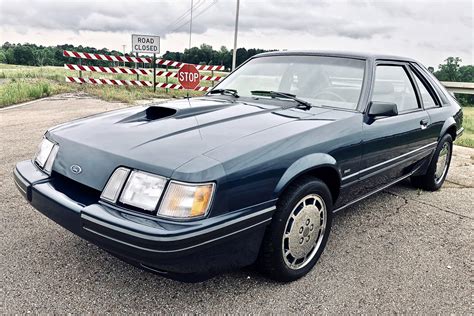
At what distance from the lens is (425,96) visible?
3.95 meters

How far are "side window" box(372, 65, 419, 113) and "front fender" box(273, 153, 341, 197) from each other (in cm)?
95

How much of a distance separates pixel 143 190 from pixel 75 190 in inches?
21.1

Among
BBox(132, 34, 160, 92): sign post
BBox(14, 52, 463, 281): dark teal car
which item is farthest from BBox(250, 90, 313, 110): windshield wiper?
BBox(132, 34, 160, 92): sign post

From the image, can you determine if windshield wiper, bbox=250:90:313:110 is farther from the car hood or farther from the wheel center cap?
the wheel center cap

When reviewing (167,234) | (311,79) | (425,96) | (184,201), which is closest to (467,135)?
(425,96)

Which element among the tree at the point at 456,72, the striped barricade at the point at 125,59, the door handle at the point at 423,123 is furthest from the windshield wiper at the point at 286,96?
the tree at the point at 456,72

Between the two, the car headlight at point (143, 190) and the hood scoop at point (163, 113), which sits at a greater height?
the hood scoop at point (163, 113)

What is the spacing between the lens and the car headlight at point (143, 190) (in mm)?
1881

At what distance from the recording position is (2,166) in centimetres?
442

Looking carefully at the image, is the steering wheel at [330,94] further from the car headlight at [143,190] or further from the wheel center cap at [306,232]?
the car headlight at [143,190]

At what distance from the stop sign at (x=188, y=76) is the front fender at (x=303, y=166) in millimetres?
10228

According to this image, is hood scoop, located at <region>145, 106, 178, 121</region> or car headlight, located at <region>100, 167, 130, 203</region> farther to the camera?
hood scoop, located at <region>145, 106, 178, 121</region>

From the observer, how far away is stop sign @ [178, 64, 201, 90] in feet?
39.9

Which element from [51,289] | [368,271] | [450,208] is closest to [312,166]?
[368,271]
